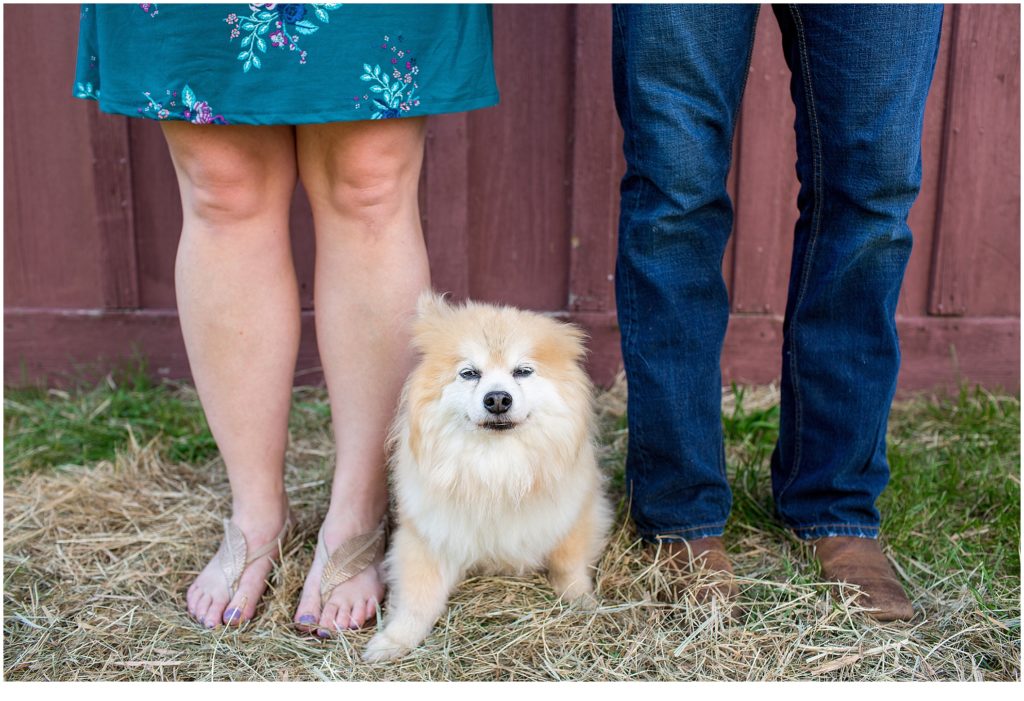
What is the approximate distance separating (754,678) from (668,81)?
3.41 ft

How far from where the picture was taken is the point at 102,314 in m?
2.78

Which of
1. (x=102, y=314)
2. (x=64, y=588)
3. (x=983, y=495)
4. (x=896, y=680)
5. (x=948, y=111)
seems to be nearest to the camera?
(x=896, y=680)

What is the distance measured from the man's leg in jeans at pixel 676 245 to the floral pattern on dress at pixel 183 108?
28.8 inches

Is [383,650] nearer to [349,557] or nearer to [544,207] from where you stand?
[349,557]

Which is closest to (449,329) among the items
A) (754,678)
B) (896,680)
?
(754,678)

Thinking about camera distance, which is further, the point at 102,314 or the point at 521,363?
the point at 102,314

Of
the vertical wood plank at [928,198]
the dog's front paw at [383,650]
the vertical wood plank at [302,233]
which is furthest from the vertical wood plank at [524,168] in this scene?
the dog's front paw at [383,650]

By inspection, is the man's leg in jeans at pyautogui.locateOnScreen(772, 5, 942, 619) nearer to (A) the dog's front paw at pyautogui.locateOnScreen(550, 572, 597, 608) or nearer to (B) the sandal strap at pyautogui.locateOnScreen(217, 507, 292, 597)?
(A) the dog's front paw at pyautogui.locateOnScreen(550, 572, 597, 608)

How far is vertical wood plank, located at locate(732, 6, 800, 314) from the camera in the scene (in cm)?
256

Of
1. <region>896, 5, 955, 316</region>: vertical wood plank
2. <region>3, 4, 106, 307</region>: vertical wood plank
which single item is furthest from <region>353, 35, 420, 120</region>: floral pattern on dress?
<region>896, 5, 955, 316</region>: vertical wood plank

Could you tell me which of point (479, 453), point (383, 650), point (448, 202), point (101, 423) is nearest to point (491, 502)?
point (479, 453)

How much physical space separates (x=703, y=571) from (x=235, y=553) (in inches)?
37.2

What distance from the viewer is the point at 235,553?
176 cm

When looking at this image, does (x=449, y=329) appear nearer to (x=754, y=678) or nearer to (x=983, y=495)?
(x=754, y=678)
